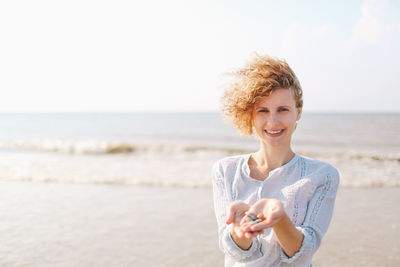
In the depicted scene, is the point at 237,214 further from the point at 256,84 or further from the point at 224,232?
the point at 256,84

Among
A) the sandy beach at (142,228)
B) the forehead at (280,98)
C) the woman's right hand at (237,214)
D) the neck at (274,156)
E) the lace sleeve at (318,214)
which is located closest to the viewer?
the woman's right hand at (237,214)

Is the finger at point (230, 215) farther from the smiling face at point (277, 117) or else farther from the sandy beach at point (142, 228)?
the sandy beach at point (142, 228)

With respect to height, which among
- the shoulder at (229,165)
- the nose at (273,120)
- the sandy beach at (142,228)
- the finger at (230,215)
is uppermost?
the nose at (273,120)

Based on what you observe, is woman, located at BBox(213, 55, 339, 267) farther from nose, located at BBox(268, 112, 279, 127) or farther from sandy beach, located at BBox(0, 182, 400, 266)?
sandy beach, located at BBox(0, 182, 400, 266)

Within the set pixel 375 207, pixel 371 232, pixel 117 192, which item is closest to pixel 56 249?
pixel 117 192

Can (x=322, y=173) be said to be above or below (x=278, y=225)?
above

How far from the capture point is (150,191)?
7.39 meters

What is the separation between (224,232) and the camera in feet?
7.04

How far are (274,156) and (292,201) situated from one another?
32 cm

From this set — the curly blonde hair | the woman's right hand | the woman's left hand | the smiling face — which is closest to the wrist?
the woman's right hand

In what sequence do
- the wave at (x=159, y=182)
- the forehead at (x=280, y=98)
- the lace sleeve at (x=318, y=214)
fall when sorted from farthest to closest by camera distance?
the wave at (x=159, y=182) < the forehead at (x=280, y=98) < the lace sleeve at (x=318, y=214)

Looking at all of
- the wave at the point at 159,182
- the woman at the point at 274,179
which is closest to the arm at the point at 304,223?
the woman at the point at 274,179

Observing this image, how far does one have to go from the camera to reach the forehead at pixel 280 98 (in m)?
2.17

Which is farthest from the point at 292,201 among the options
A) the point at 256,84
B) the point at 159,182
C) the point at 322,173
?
the point at 159,182
